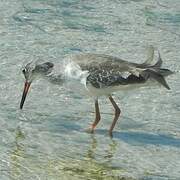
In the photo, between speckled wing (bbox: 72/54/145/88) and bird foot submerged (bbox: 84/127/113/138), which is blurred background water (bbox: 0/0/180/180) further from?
speckled wing (bbox: 72/54/145/88)

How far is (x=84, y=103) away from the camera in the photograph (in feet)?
25.2

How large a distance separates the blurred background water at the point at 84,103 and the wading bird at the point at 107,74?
292 mm

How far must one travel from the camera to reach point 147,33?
10.2 m

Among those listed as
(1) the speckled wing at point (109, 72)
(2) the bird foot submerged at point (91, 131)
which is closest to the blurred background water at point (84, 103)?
(2) the bird foot submerged at point (91, 131)

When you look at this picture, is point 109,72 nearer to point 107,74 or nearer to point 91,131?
point 107,74

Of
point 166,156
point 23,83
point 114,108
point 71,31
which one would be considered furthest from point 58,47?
point 166,156

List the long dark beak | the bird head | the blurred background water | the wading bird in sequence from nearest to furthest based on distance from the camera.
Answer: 1. the blurred background water
2. the wading bird
3. the long dark beak
4. the bird head

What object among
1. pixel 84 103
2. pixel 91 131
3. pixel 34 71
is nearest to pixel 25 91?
pixel 34 71

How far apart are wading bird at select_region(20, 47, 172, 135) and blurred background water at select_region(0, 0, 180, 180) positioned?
292 mm

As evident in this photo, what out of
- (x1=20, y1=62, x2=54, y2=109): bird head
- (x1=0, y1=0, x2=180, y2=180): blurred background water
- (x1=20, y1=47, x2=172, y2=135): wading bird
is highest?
(x1=20, y1=47, x2=172, y2=135): wading bird

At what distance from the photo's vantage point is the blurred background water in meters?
6.02

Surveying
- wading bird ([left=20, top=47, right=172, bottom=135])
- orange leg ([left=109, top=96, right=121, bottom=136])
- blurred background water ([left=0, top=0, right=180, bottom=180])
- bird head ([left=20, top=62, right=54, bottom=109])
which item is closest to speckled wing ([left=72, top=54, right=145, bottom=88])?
wading bird ([left=20, top=47, right=172, bottom=135])

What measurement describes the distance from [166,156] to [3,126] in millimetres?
1583

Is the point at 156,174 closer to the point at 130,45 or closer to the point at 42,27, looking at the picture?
the point at 130,45
